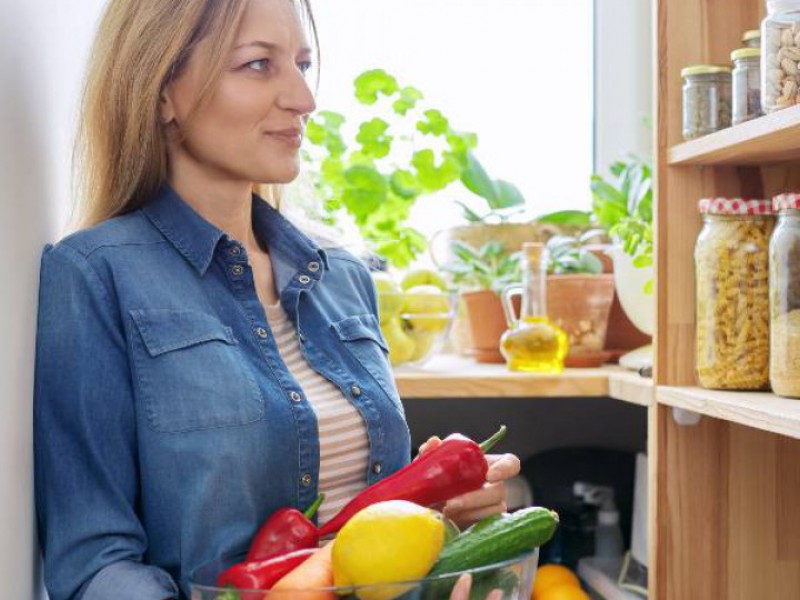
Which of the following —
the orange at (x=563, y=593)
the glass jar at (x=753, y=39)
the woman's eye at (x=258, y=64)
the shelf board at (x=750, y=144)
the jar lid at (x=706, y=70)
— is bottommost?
the orange at (x=563, y=593)

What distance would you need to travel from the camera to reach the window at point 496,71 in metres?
2.28

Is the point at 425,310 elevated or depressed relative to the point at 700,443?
elevated

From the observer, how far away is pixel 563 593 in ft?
5.44

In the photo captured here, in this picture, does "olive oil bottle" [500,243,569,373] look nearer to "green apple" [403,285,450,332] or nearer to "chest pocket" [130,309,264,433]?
"green apple" [403,285,450,332]

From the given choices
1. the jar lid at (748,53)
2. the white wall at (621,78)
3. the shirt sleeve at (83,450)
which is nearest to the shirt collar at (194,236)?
the shirt sleeve at (83,450)

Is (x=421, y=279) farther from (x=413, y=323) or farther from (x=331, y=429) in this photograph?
(x=331, y=429)

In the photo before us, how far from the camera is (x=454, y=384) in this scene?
1.65 m

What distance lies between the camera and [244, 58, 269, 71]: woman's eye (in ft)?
3.69

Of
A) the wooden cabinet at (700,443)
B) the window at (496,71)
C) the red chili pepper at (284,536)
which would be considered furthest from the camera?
the window at (496,71)

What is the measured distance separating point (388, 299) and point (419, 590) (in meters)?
1.01

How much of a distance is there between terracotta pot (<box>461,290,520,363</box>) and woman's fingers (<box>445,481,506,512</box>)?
89cm

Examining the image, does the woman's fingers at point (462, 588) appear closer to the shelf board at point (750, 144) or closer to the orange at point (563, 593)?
the shelf board at point (750, 144)

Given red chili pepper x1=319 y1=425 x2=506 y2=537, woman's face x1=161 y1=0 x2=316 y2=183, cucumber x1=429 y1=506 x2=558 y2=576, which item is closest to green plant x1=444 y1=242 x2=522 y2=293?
woman's face x1=161 y1=0 x2=316 y2=183

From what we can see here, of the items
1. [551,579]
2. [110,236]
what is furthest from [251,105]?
[551,579]
